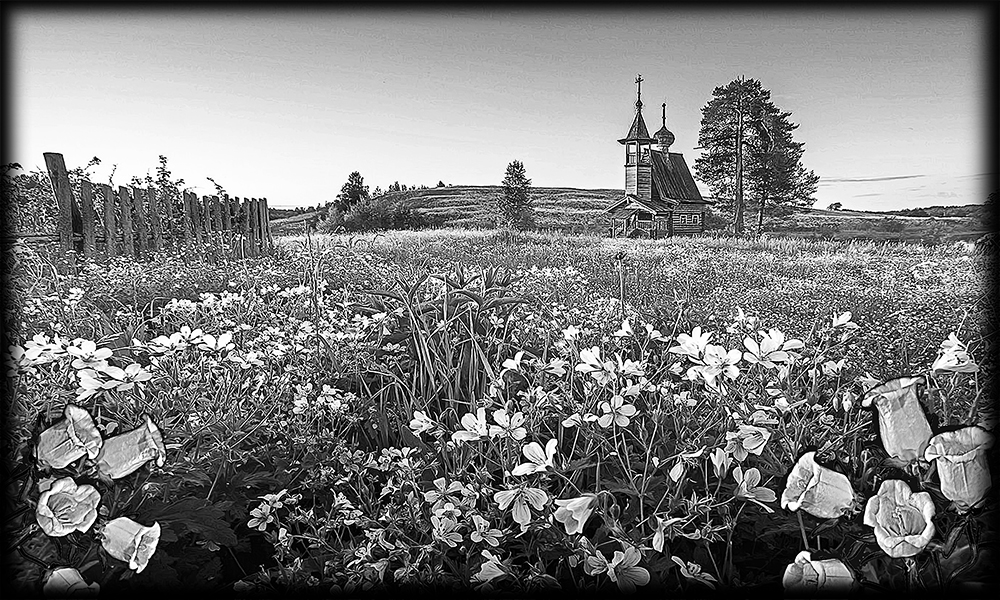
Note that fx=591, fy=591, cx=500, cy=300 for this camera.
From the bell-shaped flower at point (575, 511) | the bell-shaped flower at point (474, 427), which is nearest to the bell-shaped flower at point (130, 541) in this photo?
the bell-shaped flower at point (474, 427)

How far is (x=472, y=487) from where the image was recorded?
1001 mm

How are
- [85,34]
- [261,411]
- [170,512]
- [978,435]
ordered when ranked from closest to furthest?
[978,435] < [170,512] < [261,411] < [85,34]

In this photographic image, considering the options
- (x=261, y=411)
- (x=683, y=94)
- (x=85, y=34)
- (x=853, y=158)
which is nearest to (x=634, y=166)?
(x=683, y=94)

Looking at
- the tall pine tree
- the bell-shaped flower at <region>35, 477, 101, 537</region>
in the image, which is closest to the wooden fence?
the tall pine tree

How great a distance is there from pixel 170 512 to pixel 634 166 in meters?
1.15

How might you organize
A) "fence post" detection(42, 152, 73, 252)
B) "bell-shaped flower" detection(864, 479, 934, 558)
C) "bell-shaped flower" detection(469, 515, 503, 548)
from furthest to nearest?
"fence post" detection(42, 152, 73, 252)
"bell-shaped flower" detection(469, 515, 503, 548)
"bell-shaped flower" detection(864, 479, 934, 558)

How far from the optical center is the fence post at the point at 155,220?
1343mm

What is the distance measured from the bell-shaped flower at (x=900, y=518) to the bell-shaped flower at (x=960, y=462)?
0.05 m

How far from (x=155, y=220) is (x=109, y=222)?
0.09 m

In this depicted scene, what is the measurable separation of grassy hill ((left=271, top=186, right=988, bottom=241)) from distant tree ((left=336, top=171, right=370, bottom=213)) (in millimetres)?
56

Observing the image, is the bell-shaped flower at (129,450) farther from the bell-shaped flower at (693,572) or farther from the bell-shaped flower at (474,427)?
the bell-shaped flower at (693,572)

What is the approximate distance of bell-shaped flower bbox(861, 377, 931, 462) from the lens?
83 cm

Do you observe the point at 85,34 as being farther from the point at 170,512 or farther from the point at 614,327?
the point at 614,327

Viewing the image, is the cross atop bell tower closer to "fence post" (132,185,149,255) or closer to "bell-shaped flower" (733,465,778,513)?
"bell-shaped flower" (733,465,778,513)
